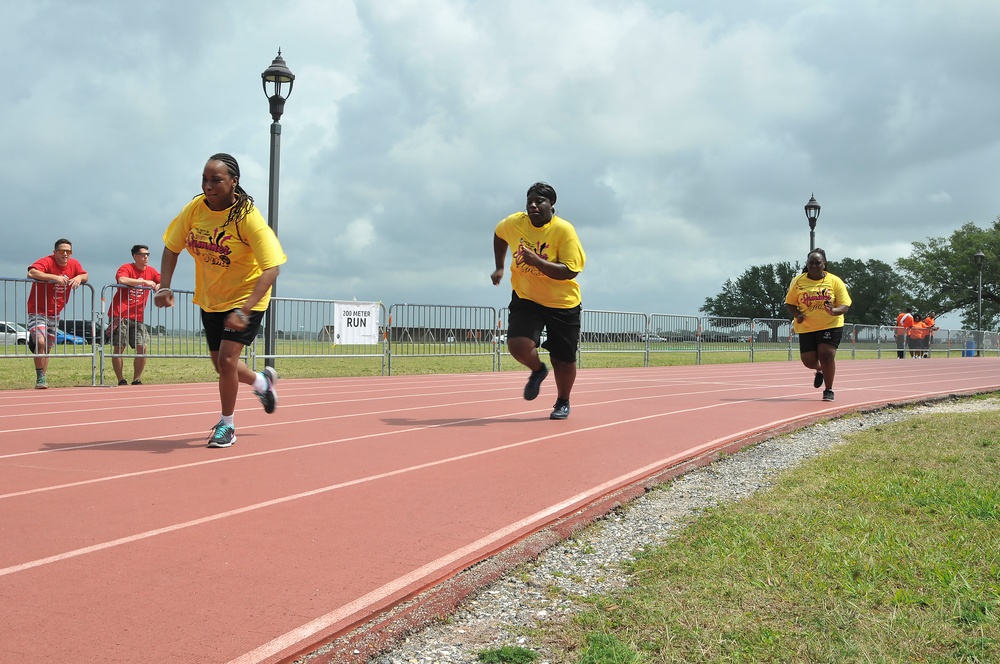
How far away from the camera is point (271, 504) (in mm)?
4211

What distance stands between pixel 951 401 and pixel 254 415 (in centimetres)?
896

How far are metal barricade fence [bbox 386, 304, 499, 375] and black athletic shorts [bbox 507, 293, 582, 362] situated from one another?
29.1 feet

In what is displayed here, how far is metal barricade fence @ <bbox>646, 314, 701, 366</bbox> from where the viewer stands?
2430 cm

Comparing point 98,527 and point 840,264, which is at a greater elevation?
point 840,264

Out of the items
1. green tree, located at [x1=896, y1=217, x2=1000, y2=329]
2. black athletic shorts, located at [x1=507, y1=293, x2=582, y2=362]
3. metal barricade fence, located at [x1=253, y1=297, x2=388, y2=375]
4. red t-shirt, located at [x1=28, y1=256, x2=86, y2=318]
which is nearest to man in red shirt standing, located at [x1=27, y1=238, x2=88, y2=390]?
red t-shirt, located at [x1=28, y1=256, x2=86, y2=318]

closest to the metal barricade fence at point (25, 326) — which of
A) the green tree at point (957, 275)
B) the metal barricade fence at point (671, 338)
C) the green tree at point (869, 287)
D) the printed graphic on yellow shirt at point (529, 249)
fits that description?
the printed graphic on yellow shirt at point (529, 249)

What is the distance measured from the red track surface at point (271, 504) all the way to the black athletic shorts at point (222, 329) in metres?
0.75

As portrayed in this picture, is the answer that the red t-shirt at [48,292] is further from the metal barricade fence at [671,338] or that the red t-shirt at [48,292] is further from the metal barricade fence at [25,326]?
the metal barricade fence at [671,338]

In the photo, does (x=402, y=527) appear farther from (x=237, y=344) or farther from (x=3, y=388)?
(x=3, y=388)

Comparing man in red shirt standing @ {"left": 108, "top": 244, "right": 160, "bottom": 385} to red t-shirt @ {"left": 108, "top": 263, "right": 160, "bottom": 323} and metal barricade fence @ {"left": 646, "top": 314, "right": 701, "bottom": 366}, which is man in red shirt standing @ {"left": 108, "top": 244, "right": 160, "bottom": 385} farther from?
metal barricade fence @ {"left": 646, "top": 314, "right": 701, "bottom": 366}

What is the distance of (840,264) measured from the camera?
123 m

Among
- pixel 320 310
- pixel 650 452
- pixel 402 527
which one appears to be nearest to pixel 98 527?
pixel 402 527

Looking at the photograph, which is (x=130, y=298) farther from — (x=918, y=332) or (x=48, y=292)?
(x=918, y=332)

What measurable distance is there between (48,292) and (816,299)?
32.7 feet
